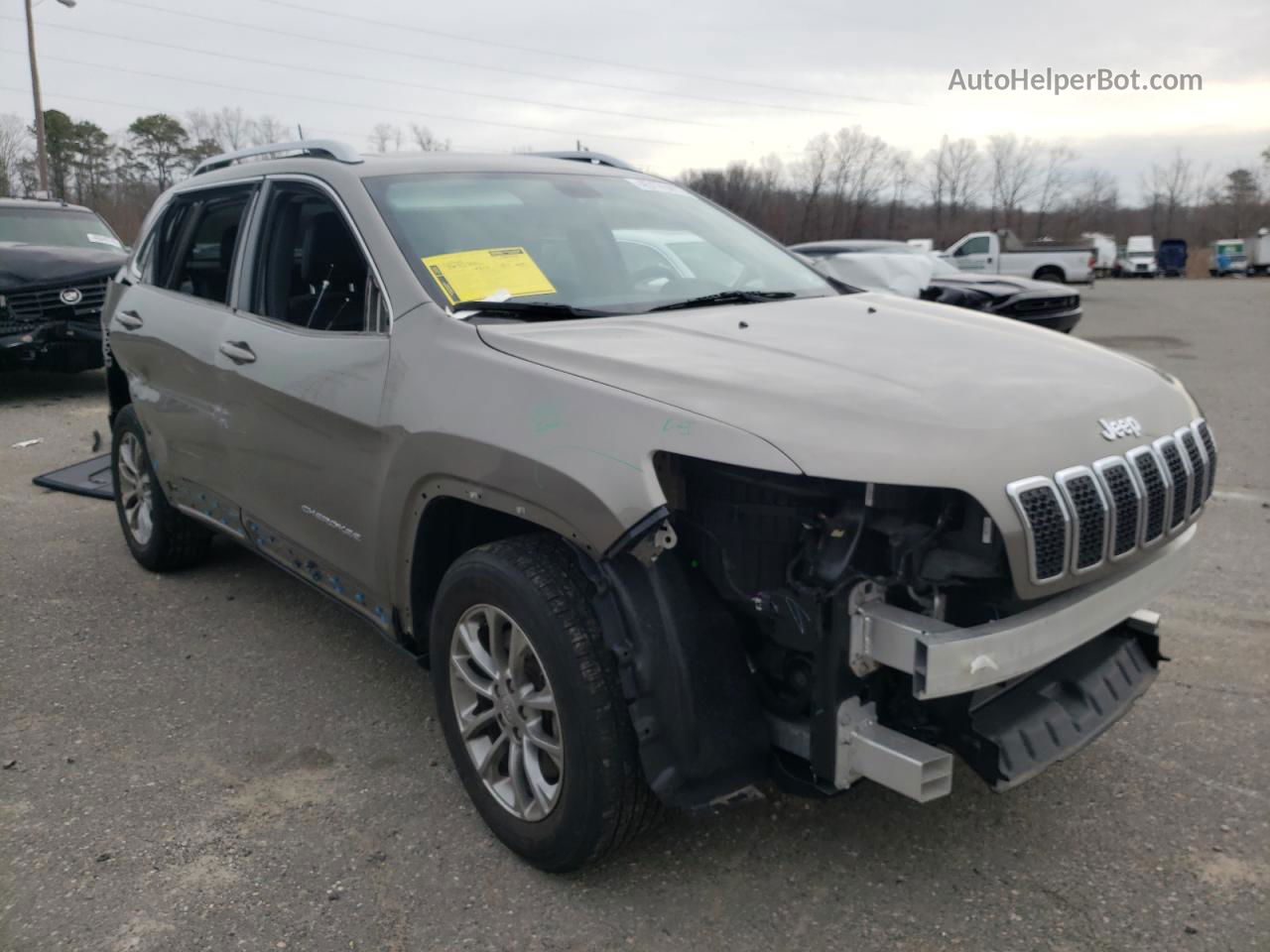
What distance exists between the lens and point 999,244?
1168 inches

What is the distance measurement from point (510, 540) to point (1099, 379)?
1621 mm

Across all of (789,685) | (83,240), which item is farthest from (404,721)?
(83,240)

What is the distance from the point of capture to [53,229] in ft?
37.5

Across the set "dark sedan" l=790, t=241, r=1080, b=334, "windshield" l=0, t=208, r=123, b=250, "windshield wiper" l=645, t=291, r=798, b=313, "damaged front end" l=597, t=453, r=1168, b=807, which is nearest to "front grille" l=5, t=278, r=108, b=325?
"windshield" l=0, t=208, r=123, b=250

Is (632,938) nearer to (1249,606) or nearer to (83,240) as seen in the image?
(1249,606)

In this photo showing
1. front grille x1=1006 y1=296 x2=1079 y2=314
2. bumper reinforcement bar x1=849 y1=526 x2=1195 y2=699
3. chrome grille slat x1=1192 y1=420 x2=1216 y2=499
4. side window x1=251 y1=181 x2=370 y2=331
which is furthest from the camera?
front grille x1=1006 y1=296 x2=1079 y2=314

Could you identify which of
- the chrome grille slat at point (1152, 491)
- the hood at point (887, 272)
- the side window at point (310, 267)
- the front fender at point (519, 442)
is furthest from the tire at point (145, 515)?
the hood at point (887, 272)

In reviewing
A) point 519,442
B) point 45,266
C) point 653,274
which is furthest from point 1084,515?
point 45,266

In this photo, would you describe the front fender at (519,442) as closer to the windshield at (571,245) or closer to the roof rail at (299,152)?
the windshield at (571,245)

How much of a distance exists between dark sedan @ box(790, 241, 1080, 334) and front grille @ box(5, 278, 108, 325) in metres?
7.46

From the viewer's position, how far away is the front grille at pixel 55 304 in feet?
32.5

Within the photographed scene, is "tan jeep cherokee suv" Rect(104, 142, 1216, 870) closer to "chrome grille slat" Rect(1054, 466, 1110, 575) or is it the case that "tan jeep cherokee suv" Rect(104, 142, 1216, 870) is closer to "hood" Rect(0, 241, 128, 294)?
"chrome grille slat" Rect(1054, 466, 1110, 575)

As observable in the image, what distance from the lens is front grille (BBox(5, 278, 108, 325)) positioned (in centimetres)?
991

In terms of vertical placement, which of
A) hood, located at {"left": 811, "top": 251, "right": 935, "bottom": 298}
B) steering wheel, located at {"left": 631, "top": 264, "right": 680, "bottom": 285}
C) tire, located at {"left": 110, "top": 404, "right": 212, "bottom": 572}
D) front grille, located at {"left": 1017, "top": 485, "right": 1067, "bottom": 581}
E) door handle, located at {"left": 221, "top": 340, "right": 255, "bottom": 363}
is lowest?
tire, located at {"left": 110, "top": 404, "right": 212, "bottom": 572}
